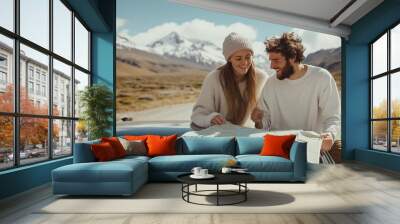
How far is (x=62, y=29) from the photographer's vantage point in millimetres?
7402

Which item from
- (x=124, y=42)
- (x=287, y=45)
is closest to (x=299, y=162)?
(x=287, y=45)

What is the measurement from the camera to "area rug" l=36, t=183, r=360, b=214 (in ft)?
14.4

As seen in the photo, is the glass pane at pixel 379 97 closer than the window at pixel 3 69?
No

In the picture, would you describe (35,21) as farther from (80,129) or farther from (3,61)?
(80,129)

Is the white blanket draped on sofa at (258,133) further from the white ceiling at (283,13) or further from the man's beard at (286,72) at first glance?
the white ceiling at (283,13)

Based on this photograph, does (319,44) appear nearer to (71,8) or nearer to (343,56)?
(343,56)

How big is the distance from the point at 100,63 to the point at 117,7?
4.40 ft

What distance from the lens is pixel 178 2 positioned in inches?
360

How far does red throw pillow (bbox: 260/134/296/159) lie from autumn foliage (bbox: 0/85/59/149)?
363 centimetres

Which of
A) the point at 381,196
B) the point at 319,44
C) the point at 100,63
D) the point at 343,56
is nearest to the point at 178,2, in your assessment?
the point at 100,63

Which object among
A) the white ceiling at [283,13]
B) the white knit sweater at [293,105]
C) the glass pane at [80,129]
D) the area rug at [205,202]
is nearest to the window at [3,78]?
the area rug at [205,202]

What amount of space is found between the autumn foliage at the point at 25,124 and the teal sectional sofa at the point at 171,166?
0.77 metres

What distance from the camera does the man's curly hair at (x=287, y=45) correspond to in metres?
9.05

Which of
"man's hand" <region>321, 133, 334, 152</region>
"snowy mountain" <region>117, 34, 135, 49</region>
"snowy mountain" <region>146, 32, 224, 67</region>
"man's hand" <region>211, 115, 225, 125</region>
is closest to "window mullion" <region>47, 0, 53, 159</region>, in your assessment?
"snowy mountain" <region>117, 34, 135, 49</region>
